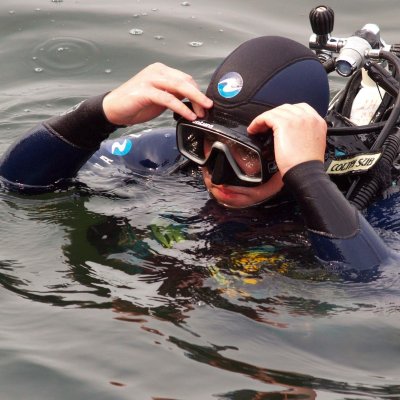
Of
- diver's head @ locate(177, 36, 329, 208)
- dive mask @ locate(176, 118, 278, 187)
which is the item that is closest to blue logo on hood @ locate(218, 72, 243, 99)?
diver's head @ locate(177, 36, 329, 208)

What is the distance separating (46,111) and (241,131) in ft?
9.85

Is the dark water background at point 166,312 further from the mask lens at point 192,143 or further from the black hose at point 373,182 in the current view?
the mask lens at point 192,143

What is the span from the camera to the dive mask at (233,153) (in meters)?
3.58

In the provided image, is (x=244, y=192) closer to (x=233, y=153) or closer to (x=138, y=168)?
(x=233, y=153)

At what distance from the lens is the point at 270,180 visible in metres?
3.78

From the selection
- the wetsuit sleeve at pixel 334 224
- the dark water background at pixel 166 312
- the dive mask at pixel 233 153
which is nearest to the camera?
the dark water background at pixel 166 312

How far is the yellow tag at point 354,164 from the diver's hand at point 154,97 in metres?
0.58

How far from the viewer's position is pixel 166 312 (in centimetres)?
337

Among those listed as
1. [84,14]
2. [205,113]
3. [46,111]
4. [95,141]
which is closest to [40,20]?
[84,14]

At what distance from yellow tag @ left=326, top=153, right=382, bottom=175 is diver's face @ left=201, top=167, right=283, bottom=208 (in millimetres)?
226

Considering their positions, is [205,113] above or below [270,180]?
above

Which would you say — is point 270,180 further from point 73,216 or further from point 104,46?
point 104,46

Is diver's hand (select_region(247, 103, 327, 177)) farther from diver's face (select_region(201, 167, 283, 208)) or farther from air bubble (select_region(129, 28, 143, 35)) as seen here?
air bubble (select_region(129, 28, 143, 35))

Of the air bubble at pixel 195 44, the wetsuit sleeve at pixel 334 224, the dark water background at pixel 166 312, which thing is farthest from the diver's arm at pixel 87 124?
the air bubble at pixel 195 44
